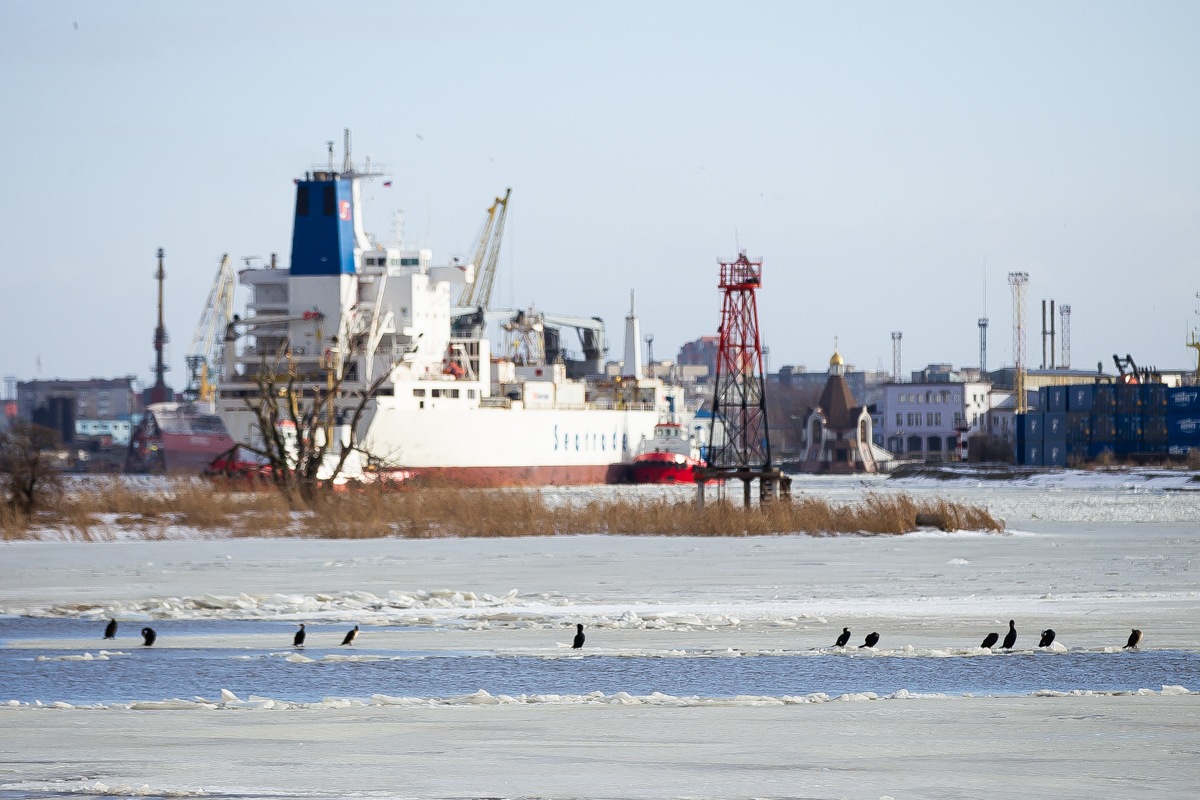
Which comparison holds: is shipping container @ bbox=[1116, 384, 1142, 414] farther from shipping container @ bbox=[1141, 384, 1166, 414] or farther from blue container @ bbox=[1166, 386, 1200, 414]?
blue container @ bbox=[1166, 386, 1200, 414]

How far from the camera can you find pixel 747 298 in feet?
193

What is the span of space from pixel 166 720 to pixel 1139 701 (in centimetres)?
666

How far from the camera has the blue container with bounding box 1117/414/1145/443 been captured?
95.1 meters

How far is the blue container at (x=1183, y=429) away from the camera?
92500 mm

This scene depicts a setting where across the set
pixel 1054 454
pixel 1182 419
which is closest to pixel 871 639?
pixel 1182 419

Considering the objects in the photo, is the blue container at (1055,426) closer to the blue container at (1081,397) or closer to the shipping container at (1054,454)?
the shipping container at (1054,454)

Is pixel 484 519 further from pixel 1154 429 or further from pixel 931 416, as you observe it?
pixel 931 416

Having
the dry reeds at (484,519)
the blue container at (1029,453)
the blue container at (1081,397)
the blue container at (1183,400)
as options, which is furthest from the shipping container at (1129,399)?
A: the dry reeds at (484,519)

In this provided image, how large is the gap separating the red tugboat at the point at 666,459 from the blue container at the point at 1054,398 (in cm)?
2548

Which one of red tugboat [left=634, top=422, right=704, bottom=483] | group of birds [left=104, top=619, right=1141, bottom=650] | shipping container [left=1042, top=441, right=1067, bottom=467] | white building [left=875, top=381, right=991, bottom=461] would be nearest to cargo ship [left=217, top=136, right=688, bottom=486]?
red tugboat [left=634, top=422, right=704, bottom=483]

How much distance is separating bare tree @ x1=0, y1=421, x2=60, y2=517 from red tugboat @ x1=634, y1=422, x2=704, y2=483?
2091 inches

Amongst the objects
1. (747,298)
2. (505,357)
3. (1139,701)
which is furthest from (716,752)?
(505,357)

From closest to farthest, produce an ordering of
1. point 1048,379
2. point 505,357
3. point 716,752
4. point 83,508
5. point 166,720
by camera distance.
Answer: point 716,752, point 166,720, point 83,508, point 505,357, point 1048,379

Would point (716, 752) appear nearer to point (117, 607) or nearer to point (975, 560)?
point (117, 607)
